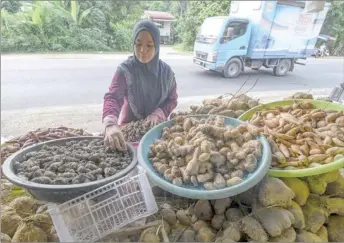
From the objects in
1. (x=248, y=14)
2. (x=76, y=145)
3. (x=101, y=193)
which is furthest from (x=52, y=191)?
(x=248, y=14)

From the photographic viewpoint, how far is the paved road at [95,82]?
3307 millimetres

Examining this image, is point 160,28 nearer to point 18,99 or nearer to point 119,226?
point 119,226

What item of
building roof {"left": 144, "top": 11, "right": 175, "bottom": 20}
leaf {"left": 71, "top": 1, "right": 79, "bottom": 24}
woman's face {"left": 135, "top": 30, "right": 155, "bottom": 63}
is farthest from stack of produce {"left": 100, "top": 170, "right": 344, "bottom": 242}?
leaf {"left": 71, "top": 1, "right": 79, "bottom": 24}

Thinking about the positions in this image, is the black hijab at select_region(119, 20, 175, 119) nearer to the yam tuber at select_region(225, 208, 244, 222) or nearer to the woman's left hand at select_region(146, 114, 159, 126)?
the woman's left hand at select_region(146, 114, 159, 126)

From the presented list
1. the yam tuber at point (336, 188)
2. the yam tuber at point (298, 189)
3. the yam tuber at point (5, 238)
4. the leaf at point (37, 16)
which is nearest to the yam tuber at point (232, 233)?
the yam tuber at point (298, 189)

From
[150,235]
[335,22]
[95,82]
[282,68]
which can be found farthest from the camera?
[95,82]

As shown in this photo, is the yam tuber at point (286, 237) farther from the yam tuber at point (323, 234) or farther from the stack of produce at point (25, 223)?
the stack of produce at point (25, 223)

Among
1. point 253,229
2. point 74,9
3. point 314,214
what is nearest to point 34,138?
point 74,9

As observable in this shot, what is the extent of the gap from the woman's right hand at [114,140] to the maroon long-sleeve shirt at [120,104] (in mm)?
89

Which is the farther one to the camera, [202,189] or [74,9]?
[74,9]

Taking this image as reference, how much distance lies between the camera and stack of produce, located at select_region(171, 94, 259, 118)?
1877 millimetres

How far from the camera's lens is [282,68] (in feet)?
11.2

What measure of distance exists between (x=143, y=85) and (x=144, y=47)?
0.28m

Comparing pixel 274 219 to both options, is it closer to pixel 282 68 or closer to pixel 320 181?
pixel 320 181
